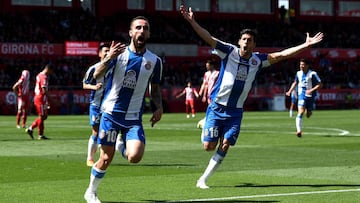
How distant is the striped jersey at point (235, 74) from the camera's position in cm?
1448

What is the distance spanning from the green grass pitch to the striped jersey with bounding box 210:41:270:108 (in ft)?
4.55

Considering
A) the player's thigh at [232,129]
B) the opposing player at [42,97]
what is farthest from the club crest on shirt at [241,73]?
the opposing player at [42,97]

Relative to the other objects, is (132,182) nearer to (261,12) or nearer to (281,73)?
(281,73)

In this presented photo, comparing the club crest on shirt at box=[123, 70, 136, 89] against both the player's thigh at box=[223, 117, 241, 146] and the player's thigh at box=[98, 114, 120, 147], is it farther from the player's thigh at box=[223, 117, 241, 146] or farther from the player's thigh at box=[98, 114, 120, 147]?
the player's thigh at box=[223, 117, 241, 146]

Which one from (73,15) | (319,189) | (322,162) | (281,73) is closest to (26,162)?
(322,162)

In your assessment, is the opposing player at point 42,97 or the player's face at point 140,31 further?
the opposing player at point 42,97

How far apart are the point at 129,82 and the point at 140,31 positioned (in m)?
0.74

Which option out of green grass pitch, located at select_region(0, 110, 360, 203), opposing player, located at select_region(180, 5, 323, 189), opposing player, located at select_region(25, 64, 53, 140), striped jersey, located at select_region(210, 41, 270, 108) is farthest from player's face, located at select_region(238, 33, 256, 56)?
opposing player, located at select_region(25, 64, 53, 140)

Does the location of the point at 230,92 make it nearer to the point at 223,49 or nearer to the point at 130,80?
the point at 223,49

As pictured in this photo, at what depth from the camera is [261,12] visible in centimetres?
7950

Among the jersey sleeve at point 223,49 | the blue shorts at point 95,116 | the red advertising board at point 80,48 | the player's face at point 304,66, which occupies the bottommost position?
the red advertising board at point 80,48

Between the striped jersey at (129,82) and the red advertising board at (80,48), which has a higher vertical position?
the striped jersey at (129,82)

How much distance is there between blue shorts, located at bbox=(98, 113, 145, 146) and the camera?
39.1ft

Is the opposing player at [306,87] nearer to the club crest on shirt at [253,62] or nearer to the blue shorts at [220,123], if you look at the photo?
the club crest on shirt at [253,62]
